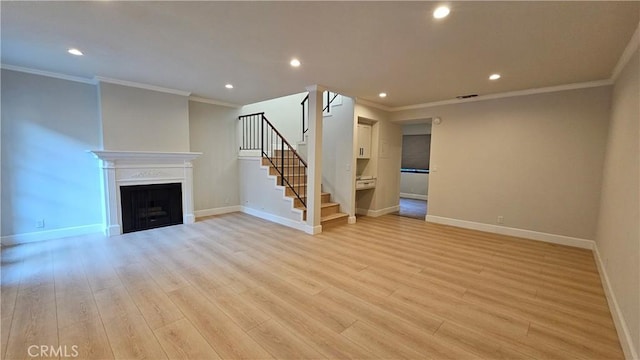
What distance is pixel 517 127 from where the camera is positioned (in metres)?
4.68

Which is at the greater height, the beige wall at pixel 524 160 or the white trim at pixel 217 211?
the beige wall at pixel 524 160

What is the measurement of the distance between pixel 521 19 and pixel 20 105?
6.43m

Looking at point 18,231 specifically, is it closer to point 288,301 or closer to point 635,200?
point 288,301

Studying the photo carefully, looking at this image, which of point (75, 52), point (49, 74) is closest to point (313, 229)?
point (75, 52)

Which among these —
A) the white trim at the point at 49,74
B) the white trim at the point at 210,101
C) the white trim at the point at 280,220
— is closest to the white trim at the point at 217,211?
the white trim at the point at 280,220

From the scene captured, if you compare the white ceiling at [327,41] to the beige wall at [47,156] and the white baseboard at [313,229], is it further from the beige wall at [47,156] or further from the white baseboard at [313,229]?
the white baseboard at [313,229]

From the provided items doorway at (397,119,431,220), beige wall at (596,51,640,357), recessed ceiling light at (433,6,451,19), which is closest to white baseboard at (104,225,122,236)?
recessed ceiling light at (433,6,451,19)

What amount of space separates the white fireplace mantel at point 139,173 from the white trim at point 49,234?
325 millimetres

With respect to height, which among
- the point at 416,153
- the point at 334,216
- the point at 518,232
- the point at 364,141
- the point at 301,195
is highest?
the point at 364,141

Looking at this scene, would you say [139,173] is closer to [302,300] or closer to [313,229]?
[313,229]

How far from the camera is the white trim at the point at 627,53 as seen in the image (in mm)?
2418

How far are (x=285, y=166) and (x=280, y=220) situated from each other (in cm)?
140

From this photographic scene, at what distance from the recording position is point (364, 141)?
5.95 metres

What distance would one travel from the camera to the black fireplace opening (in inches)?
182
